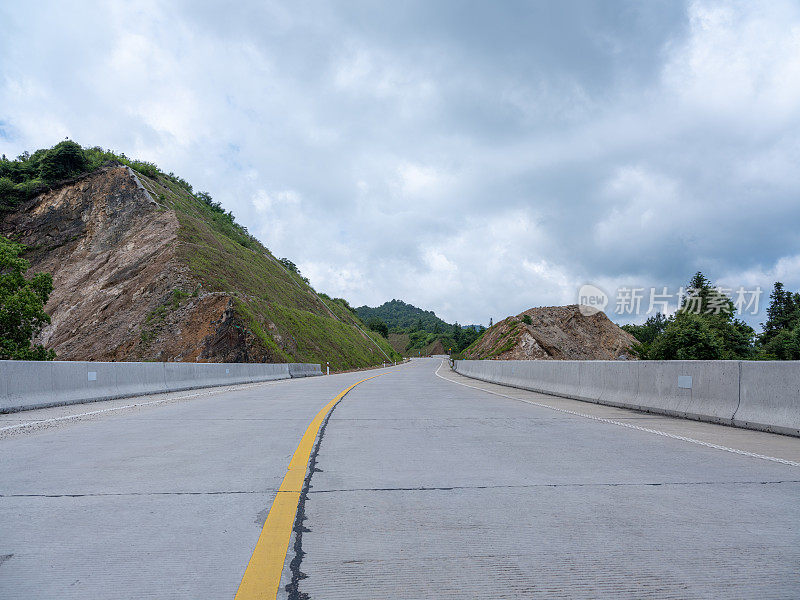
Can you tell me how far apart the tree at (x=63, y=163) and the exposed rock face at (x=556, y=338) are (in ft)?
170

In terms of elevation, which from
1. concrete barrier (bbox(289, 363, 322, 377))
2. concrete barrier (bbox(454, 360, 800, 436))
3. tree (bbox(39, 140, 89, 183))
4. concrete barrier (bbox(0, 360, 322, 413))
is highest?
tree (bbox(39, 140, 89, 183))

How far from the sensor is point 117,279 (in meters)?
48.4

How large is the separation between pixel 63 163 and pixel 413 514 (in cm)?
7098

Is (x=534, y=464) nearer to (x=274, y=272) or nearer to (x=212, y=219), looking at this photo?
(x=274, y=272)

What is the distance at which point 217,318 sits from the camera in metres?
42.0

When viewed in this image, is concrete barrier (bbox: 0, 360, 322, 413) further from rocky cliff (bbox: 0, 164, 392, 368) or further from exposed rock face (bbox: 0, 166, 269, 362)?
rocky cliff (bbox: 0, 164, 392, 368)

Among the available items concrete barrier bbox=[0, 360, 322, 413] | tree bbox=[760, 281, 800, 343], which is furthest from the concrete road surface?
tree bbox=[760, 281, 800, 343]

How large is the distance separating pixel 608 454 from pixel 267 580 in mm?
4901

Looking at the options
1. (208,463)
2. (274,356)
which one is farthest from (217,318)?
(208,463)

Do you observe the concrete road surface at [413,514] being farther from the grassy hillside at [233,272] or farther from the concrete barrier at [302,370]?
the grassy hillside at [233,272]

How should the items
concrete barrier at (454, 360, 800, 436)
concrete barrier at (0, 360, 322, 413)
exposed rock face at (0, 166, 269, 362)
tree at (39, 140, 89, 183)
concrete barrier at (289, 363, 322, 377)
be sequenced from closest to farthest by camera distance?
concrete barrier at (454, 360, 800, 436), concrete barrier at (0, 360, 322, 413), concrete barrier at (289, 363, 322, 377), exposed rock face at (0, 166, 269, 362), tree at (39, 140, 89, 183)

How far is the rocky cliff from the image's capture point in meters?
41.2

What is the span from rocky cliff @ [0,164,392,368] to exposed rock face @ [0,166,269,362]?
0.10 metres

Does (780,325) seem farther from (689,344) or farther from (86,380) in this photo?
(86,380)
